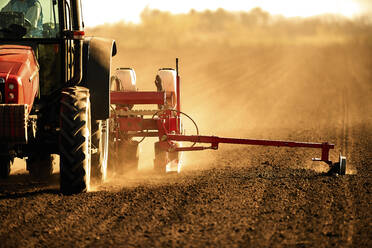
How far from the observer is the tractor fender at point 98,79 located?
24.1 ft

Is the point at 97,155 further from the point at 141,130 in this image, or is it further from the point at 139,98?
the point at 139,98

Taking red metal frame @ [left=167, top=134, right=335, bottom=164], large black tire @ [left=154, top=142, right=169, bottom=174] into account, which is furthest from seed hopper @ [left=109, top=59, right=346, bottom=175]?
red metal frame @ [left=167, top=134, right=335, bottom=164]

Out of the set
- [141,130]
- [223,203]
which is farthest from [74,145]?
[141,130]

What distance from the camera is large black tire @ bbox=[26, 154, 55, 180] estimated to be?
7.97 m

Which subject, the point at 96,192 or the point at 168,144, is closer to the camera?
the point at 96,192

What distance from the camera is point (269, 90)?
2483 centimetres

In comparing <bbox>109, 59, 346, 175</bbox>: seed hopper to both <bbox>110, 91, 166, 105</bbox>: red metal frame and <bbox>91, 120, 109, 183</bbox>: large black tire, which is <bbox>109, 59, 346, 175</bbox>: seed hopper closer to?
<bbox>110, 91, 166, 105</bbox>: red metal frame

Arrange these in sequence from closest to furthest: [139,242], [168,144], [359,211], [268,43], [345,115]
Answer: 1. [139,242]
2. [359,211]
3. [168,144]
4. [345,115]
5. [268,43]

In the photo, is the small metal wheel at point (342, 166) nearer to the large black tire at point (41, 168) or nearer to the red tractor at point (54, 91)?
the red tractor at point (54, 91)

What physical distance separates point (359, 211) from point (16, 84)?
3.48 meters

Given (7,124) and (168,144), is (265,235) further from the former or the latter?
(168,144)

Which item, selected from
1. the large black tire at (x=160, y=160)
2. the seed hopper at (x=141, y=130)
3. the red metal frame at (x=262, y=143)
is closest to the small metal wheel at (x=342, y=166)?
the red metal frame at (x=262, y=143)

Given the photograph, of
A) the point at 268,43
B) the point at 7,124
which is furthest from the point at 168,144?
the point at 268,43

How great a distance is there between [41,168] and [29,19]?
2.01 metres
